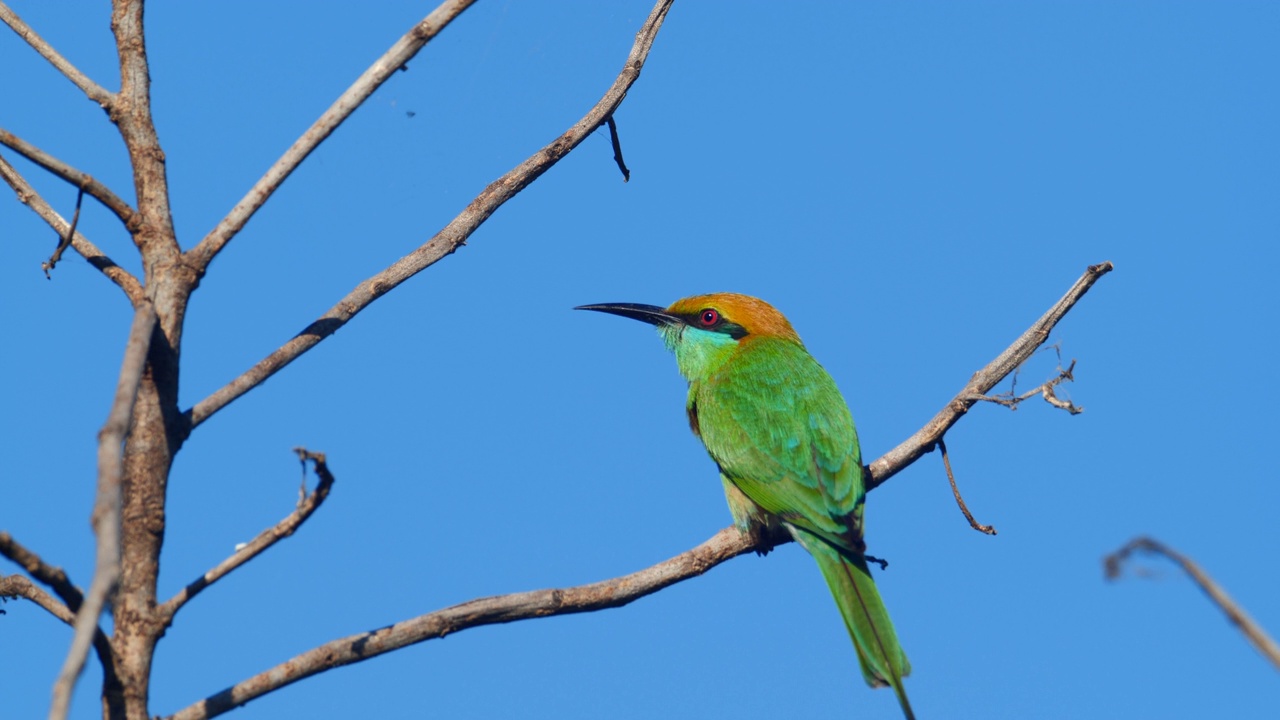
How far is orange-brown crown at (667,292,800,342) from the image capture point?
607 cm

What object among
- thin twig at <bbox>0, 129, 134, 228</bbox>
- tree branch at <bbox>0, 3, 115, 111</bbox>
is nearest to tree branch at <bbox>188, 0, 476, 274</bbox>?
thin twig at <bbox>0, 129, 134, 228</bbox>

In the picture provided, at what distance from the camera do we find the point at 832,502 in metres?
4.57

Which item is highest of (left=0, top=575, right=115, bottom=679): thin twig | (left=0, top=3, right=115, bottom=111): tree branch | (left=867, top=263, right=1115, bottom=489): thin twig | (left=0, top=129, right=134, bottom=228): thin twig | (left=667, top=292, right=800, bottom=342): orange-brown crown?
(left=667, top=292, right=800, bottom=342): orange-brown crown

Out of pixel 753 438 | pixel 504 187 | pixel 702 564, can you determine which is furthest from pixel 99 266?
pixel 753 438

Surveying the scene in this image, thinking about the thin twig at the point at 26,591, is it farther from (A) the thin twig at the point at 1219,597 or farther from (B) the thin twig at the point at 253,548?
(A) the thin twig at the point at 1219,597

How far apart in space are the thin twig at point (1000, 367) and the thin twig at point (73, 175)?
2.58 m

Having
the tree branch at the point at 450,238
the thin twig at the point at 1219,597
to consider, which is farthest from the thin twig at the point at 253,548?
the thin twig at the point at 1219,597

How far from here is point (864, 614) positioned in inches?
163

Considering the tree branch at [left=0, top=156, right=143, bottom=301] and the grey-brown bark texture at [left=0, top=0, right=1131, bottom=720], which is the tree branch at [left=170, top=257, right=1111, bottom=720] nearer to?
the grey-brown bark texture at [left=0, top=0, right=1131, bottom=720]

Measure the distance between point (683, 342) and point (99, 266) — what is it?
3795 mm

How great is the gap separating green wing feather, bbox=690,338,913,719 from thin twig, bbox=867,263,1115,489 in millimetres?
628

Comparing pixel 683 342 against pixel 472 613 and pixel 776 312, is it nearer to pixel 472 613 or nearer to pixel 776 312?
pixel 776 312

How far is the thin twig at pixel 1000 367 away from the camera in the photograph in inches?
148

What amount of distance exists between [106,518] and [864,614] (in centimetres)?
307
